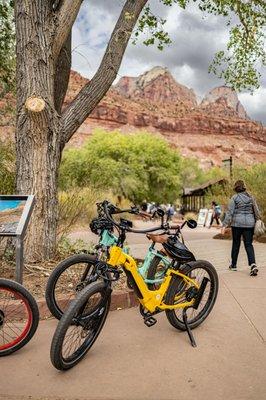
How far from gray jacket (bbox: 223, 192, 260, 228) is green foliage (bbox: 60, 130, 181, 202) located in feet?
123

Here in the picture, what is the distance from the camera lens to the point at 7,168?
9094mm

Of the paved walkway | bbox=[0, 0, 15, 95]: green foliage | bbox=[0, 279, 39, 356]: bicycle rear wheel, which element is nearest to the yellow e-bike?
the paved walkway

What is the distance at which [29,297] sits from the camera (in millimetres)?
3883

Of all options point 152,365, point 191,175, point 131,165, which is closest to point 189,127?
point 191,175

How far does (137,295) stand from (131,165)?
49.6 metres

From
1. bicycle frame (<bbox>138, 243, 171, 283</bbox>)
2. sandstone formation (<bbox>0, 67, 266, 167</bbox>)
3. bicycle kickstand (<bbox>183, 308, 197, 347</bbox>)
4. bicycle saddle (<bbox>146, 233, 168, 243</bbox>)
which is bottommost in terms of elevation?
bicycle kickstand (<bbox>183, 308, 197, 347</bbox>)

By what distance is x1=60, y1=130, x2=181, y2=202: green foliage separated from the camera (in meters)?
48.7

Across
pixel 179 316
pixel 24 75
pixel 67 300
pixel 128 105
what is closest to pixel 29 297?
pixel 67 300

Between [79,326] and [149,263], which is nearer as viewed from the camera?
[79,326]

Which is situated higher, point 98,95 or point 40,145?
point 98,95

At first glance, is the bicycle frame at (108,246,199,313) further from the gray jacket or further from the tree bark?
the gray jacket

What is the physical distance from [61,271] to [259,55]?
7.77 m

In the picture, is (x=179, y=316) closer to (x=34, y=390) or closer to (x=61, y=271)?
(x=61, y=271)

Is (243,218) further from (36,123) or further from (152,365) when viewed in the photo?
(152,365)
